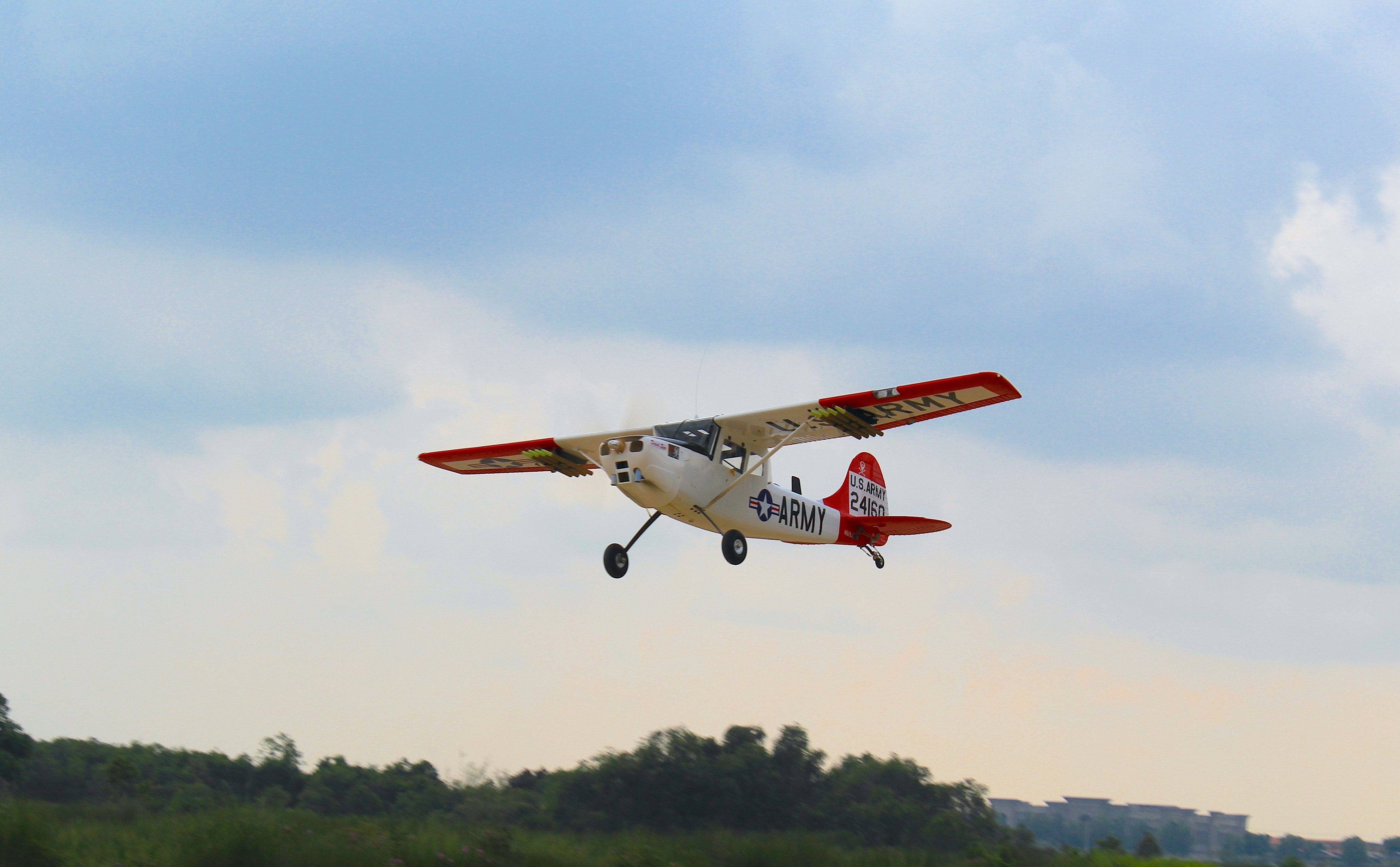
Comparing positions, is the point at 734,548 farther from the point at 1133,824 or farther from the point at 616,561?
the point at 1133,824

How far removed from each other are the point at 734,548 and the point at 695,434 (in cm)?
226

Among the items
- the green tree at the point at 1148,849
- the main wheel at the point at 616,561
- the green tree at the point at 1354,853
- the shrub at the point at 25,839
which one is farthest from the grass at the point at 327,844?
the green tree at the point at 1354,853

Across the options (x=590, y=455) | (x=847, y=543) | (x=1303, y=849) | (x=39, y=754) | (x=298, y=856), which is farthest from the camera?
(x=1303, y=849)

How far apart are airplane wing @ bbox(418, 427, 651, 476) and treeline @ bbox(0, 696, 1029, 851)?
6.23 meters

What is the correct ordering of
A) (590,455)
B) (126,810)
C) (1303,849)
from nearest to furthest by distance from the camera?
1. (126,810)
2. (590,455)
3. (1303,849)

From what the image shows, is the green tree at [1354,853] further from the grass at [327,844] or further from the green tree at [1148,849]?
the grass at [327,844]

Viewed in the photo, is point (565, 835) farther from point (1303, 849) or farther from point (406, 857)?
point (1303, 849)

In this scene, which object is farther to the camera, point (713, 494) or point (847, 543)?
point (847, 543)

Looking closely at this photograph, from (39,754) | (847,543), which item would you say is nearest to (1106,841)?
(847,543)

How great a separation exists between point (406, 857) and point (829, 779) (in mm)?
15453

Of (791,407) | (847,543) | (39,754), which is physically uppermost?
(791,407)

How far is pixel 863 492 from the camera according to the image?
25.5 meters

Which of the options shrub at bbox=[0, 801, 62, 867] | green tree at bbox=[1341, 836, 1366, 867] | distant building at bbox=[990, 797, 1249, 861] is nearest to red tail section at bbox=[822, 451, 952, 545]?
distant building at bbox=[990, 797, 1249, 861]

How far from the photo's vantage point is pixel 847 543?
81.4 ft
